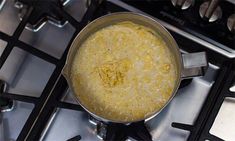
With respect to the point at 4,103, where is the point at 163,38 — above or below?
above

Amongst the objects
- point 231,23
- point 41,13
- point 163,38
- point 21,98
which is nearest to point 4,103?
point 21,98

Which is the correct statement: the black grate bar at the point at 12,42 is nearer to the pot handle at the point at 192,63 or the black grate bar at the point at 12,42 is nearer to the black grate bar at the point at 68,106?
the black grate bar at the point at 68,106

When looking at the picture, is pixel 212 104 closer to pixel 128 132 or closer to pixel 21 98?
pixel 128 132

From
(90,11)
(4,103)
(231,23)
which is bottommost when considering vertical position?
(4,103)

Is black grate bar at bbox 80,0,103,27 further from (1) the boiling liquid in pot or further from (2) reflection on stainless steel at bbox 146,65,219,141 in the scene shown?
(2) reflection on stainless steel at bbox 146,65,219,141

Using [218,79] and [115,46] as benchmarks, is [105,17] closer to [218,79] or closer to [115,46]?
[115,46]

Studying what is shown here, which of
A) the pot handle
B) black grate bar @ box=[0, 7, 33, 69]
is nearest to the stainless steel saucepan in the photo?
the pot handle

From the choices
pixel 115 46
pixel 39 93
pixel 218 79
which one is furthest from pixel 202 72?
pixel 39 93
